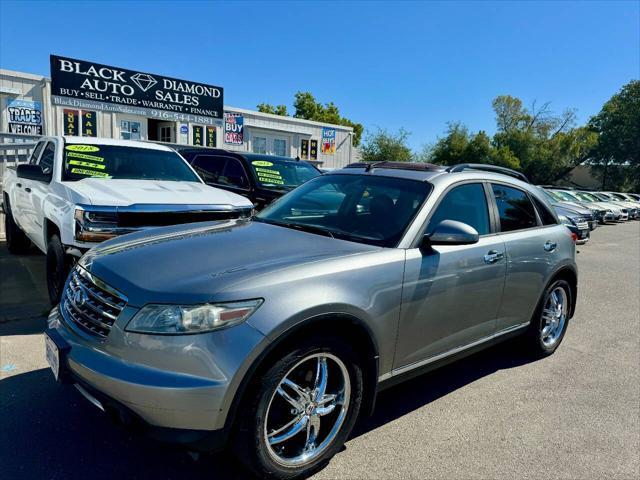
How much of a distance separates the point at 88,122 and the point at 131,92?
6.47ft

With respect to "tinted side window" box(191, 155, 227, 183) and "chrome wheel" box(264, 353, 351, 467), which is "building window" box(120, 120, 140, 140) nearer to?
"tinted side window" box(191, 155, 227, 183)

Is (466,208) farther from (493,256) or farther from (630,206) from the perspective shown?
(630,206)

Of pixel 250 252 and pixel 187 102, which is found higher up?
pixel 187 102

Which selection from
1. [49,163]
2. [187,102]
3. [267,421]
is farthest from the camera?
[187,102]

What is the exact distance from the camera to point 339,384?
2635mm

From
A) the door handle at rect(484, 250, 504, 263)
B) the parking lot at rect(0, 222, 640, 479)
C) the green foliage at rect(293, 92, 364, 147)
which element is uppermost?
the green foliage at rect(293, 92, 364, 147)

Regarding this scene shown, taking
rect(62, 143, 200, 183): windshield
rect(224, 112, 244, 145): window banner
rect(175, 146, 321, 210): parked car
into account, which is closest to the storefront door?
rect(224, 112, 244, 145): window banner

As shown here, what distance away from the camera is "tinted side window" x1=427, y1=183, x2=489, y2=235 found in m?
3.29

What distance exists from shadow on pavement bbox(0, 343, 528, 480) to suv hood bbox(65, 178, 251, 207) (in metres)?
1.76

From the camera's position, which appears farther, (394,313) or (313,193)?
(313,193)

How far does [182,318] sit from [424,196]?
1.87m

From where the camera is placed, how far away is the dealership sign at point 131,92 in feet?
54.0

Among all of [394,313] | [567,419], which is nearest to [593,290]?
[567,419]

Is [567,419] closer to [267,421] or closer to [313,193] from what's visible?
[267,421]
